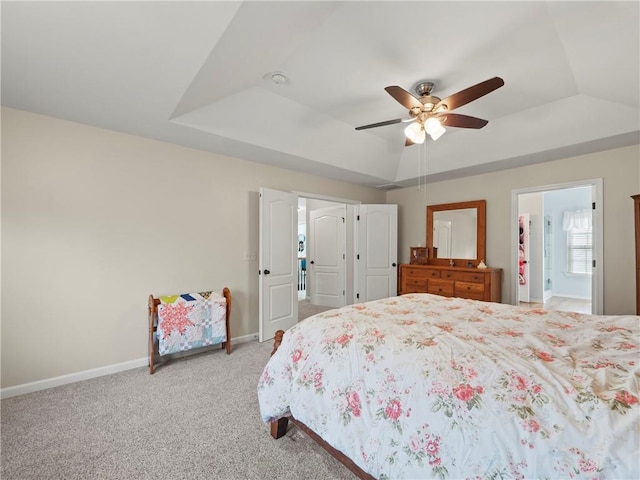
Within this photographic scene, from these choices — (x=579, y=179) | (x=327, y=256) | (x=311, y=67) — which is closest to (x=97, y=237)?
(x=311, y=67)

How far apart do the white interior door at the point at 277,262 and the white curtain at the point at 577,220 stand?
646cm

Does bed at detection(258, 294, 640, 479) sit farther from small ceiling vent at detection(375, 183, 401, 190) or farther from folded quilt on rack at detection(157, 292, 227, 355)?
small ceiling vent at detection(375, 183, 401, 190)

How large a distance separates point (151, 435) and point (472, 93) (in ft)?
10.7

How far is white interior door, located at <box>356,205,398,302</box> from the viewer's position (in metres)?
5.16

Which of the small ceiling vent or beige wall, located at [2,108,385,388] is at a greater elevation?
the small ceiling vent

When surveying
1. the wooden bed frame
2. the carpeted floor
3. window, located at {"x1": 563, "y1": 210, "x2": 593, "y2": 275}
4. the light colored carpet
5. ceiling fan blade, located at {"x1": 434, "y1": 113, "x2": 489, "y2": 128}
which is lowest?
the light colored carpet

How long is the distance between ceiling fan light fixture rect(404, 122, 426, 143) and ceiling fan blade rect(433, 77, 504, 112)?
0.18m

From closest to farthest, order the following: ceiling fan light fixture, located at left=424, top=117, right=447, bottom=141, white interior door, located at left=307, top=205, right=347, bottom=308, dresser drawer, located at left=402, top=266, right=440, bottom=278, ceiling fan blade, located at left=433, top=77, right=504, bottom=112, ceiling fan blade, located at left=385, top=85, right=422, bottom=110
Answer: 1. ceiling fan blade, located at left=433, top=77, right=504, bottom=112
2. ceiling fan blade, located at left=385, top=85, right=422, bottom=110
3. ceiling fan light fixture, located at left=424, top=117, right=447, bottom=141
4. dresser drawer, located at left=402, top=266, right=440, bottom=278
5. white interior door, located at left=307, top=205, right=347, bottom=308

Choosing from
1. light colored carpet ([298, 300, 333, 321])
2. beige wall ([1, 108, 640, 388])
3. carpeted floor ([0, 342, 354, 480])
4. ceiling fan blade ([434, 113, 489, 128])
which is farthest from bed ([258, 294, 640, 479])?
light colored carpet ([298, 300, 333, 321])

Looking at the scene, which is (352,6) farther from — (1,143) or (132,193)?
(1,143)

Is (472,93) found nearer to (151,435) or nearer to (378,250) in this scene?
(151,435)

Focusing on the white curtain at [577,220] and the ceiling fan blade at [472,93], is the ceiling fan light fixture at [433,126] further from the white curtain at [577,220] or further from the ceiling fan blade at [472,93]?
the white curtain at [577,220]

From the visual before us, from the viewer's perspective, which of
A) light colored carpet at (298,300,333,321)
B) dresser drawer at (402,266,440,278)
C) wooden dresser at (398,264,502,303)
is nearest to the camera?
wooden dresser at (398,264,502,303)

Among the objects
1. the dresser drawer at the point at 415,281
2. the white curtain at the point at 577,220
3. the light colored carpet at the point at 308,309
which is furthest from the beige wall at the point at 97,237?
the white curtain at the point at 577,220
